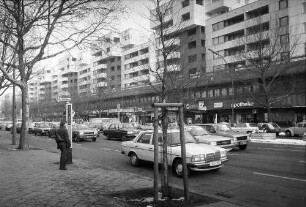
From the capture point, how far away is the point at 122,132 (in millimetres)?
25422

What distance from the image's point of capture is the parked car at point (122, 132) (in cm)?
2452

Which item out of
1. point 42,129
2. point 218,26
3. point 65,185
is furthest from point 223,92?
point 65,185

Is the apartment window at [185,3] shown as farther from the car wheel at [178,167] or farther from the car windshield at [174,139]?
the car wheel at [178,167]

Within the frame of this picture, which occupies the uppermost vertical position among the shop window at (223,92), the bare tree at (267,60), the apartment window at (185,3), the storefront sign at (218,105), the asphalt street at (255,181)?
the apartment window at (185,3)

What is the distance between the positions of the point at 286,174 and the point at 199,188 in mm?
3387

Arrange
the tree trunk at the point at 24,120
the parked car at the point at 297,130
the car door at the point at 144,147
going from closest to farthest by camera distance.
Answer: the car door at the point at 144,147 < the tree trunk at the point at 24,120 < the parked car at the point at 297,130

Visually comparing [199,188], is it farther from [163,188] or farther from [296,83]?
[296,83]

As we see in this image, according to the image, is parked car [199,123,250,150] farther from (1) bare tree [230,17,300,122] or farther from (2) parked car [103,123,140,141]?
(1) bare tree [230,17,300,122]

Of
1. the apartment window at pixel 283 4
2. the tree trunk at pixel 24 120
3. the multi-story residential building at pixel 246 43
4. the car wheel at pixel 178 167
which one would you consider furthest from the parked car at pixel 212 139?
the apartment window at pixel 283 4

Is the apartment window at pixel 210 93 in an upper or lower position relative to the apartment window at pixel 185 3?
lower

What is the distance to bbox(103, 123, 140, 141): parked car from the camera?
24523 mm

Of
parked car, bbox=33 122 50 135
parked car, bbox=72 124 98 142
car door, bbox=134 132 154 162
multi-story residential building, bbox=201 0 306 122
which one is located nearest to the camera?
car door, bbox=134 132 154 162

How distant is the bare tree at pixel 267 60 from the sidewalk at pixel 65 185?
23625mm

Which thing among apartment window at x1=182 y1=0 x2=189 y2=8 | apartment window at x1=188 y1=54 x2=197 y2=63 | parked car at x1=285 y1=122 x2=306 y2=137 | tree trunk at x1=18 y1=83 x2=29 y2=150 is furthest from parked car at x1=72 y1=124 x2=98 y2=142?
apartment window at x1=182 y1=0 x2=189 y2=8
